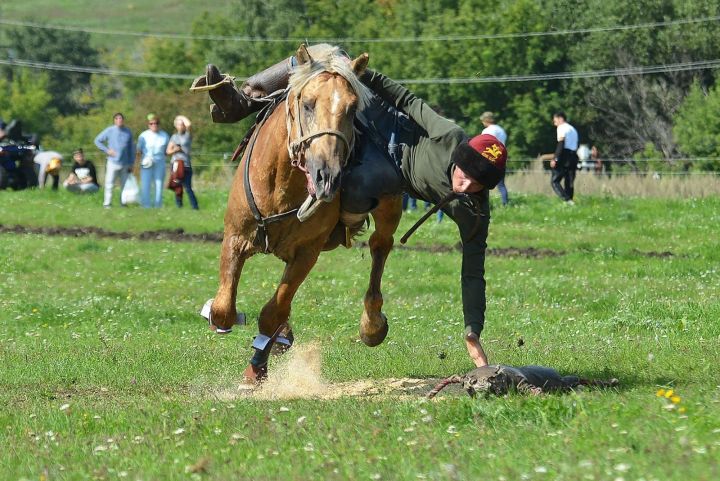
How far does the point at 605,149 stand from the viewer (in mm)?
61406

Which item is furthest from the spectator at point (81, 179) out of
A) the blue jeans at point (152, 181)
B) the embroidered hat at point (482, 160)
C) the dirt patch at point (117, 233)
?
the embroidered hat at point (482, 160)

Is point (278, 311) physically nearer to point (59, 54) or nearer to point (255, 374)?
point (255, 374)

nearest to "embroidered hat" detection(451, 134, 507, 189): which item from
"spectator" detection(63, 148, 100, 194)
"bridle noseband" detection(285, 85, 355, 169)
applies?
"bridle noseband" detection(285, 85, 355, 169)

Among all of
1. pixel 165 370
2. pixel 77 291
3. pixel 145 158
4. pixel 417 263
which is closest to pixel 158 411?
pixel 165 370

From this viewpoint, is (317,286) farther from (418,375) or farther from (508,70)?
(508,70)

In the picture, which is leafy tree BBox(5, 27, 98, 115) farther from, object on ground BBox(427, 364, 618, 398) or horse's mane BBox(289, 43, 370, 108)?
object on ground BBox(427, 364, 618, 398)

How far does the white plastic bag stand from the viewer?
2598 centimetres

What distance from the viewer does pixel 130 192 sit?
85.5 ft

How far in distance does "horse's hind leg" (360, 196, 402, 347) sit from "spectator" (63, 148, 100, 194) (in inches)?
743

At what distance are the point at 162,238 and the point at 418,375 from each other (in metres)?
12.2

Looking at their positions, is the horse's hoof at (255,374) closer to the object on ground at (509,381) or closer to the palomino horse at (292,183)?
the palomino horse at (292,183)

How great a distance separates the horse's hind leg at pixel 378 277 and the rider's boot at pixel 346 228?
34 centimetres

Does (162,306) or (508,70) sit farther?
(508,70)

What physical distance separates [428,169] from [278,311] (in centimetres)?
155
